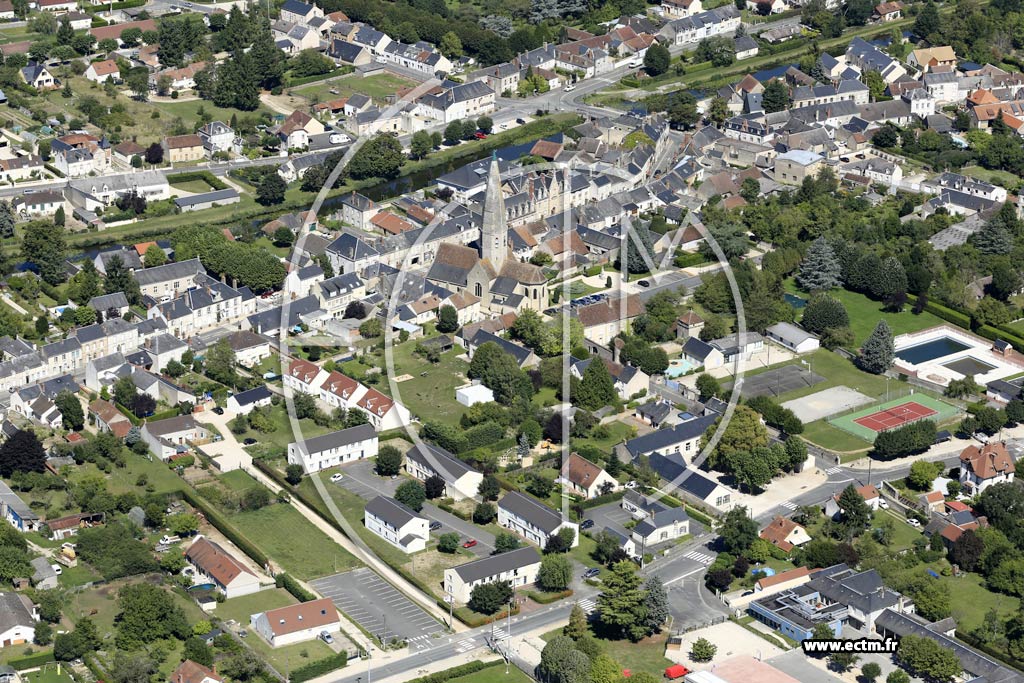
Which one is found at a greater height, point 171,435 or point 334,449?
point 171,435

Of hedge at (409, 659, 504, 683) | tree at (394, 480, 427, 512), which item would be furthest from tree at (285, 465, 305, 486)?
hedge at (409, 659, 504, 683)

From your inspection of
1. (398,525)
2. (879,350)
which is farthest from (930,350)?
(398,525)

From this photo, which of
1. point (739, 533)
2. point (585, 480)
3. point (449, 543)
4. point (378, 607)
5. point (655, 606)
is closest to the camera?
point (655, 606)

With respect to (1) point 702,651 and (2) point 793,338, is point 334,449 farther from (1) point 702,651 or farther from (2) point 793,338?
(2) point 793,338

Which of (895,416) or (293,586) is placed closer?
(293,586)

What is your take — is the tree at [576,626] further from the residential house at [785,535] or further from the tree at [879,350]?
the tree at [879,350]

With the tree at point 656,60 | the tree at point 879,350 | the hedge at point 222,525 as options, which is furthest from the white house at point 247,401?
the tree at point 656,60

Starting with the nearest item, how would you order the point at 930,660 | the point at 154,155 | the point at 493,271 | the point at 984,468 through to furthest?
1. the point at 930,660
2. the point at 984,468
3. the point at 493,271
4. the point at 154,155
